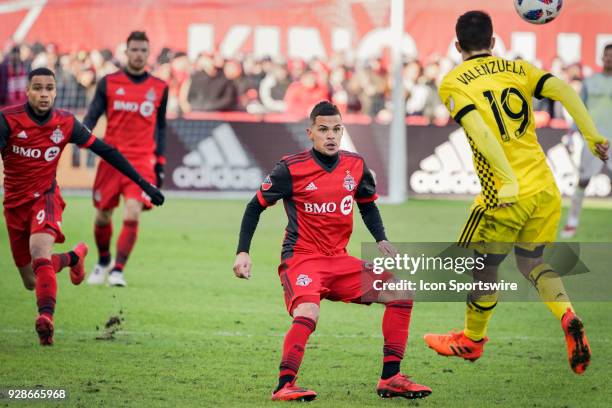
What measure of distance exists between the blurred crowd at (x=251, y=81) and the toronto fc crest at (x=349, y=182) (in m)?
12.9

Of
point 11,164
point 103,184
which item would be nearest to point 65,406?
point 11,164

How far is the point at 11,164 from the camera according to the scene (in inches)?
326

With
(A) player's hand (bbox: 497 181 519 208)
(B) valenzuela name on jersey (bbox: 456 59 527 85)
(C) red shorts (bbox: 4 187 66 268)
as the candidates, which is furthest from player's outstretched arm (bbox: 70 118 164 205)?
(A) player's hand (bbox: 497 181 519 208)

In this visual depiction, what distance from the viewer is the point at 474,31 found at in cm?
686

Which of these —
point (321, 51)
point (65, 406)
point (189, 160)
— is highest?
point (321, 51)

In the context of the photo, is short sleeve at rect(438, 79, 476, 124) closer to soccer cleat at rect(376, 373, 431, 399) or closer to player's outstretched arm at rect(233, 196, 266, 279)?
player's outstretched arm at rect(233, 196, 266, 279)

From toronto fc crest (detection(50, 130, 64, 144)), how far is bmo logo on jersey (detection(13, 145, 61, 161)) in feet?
0.20

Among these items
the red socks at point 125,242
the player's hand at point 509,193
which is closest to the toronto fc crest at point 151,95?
the red socks at point 125,242

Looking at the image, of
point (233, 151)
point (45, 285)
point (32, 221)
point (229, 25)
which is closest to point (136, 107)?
point (32, 221)

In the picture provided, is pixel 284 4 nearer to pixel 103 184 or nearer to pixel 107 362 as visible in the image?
pixel 103 184

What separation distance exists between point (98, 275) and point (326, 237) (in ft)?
15.8

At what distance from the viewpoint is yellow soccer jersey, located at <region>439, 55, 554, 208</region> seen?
673 cm

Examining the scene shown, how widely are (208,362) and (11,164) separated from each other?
83.1 inches

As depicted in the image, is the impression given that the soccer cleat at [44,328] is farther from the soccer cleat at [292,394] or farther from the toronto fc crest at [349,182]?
the toronto fc crest at [349,182]
